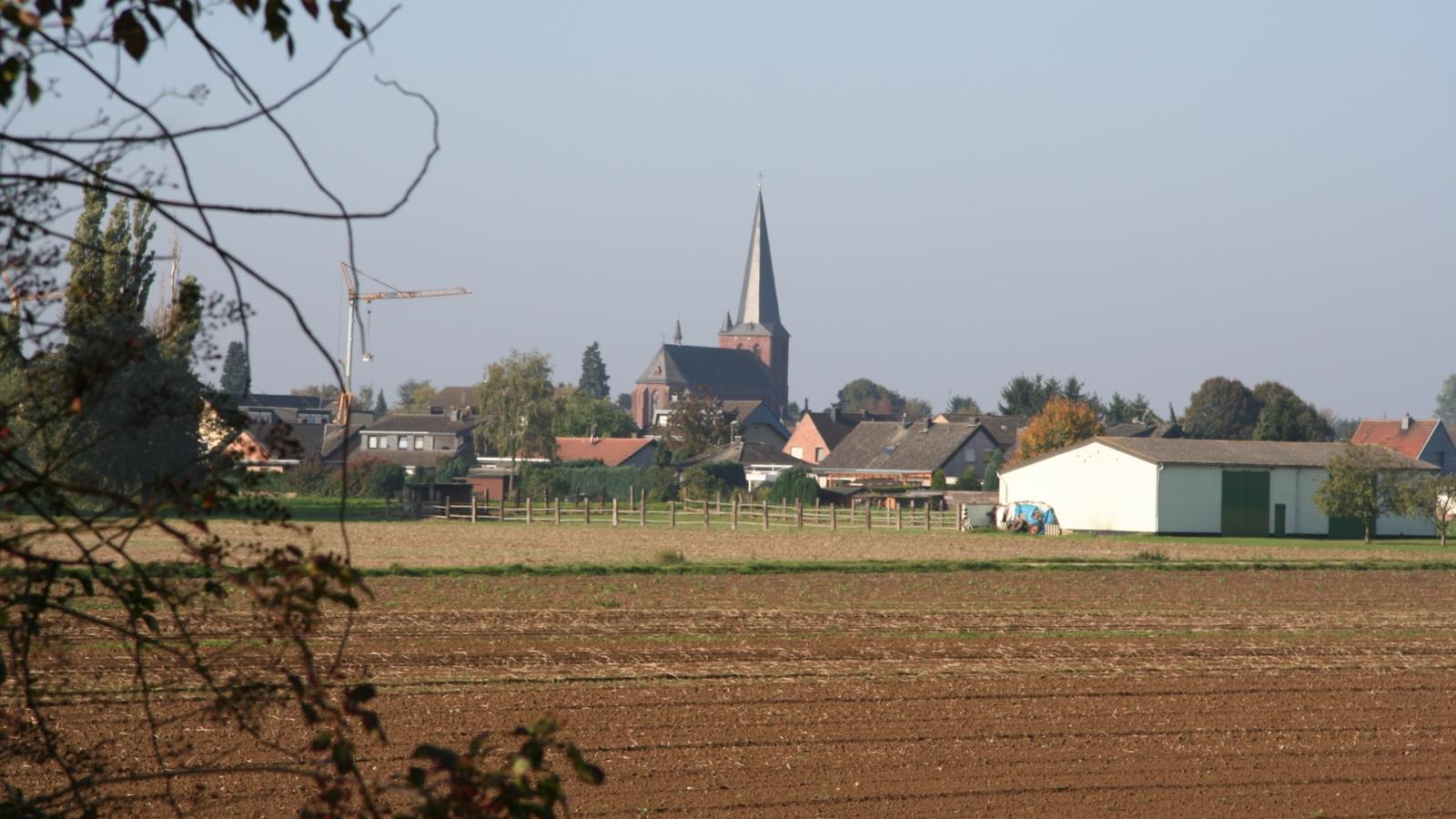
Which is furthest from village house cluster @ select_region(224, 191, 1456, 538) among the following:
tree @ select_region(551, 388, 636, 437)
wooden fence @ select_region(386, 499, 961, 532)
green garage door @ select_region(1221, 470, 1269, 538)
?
tree @ select_region(551, 388, 636, 437)

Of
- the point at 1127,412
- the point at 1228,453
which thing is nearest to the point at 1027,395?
the point at 1127,412

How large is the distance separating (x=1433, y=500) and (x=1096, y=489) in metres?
10.6

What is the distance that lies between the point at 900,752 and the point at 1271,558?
29800mm

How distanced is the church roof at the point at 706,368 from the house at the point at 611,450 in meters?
58.8

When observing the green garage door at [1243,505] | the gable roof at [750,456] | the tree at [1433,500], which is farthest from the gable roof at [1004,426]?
the tree at [1433,500]

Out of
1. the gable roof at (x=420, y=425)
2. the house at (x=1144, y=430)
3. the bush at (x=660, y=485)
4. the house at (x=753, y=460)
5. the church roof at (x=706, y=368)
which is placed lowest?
the bush at (x=660, y=485)

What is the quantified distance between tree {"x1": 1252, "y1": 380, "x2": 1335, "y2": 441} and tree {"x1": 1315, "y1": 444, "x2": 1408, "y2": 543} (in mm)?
47713

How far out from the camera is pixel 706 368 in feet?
587

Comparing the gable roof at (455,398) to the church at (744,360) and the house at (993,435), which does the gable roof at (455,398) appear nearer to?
the church at (744,360)

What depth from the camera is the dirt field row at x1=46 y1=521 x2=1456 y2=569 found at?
3675 centimetres

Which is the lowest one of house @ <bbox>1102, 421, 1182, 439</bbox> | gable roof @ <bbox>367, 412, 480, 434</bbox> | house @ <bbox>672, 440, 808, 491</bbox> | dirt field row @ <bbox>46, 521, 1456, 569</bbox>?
dirt field row @ <bbox>46, 521, 1456, 569</bbox>

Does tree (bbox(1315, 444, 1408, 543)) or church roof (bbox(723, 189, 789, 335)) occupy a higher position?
church roof (bbox(723, 189, 789, 335))

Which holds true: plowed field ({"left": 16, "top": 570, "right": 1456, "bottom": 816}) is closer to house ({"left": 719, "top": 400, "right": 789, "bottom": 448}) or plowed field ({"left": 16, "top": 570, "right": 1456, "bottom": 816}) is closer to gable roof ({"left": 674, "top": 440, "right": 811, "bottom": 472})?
gable roof ({"left": 674, "top": 440, "right": 811, "bottom": 472})

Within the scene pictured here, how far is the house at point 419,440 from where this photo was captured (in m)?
106
